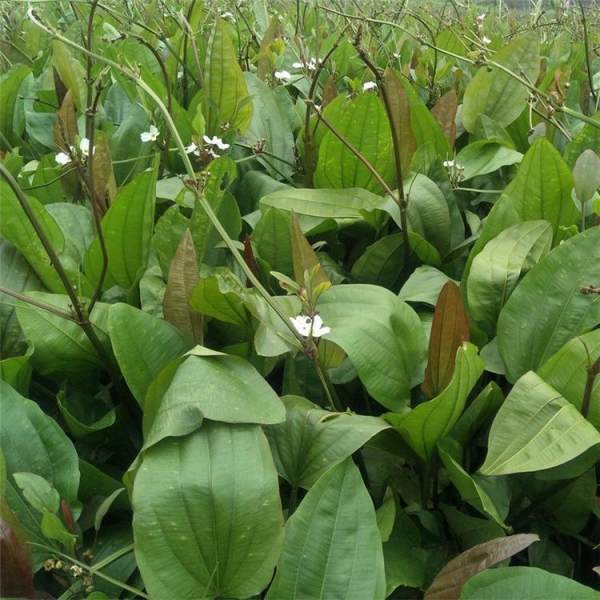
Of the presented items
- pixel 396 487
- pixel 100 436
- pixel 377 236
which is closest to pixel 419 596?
pixel 396 487

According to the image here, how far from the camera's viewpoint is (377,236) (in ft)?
3.58

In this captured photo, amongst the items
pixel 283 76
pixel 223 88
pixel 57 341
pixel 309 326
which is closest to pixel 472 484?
pixel 309 326

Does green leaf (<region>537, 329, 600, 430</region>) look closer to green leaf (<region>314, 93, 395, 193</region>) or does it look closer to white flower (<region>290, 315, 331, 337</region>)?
white flower (<region>290, 315, 331, 337</region>)

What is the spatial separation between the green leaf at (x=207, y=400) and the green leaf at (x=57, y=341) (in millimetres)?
146

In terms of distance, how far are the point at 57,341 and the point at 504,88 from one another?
93cm

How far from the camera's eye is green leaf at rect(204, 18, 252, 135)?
128 centimetres

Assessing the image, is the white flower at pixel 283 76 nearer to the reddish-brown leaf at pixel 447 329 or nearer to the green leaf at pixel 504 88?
the green leaf at pixel 504 88

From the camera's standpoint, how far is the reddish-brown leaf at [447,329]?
767 mm

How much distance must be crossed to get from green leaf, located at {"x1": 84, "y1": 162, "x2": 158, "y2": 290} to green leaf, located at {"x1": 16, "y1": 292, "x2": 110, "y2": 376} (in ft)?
0.32

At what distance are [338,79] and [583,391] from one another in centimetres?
126

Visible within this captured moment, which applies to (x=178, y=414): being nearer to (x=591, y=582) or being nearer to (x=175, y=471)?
(x=175, y=471)

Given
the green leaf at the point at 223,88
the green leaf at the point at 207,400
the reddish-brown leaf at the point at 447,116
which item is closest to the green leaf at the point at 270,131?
the green leaf at the point at 223,88

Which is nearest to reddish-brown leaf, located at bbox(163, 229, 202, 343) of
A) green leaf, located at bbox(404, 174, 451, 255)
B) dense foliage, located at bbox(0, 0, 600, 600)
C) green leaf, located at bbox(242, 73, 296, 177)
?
dense foliage, located at bbox(0, 0, 600, 600)

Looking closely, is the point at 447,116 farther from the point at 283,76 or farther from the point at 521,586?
the point at 521,586
